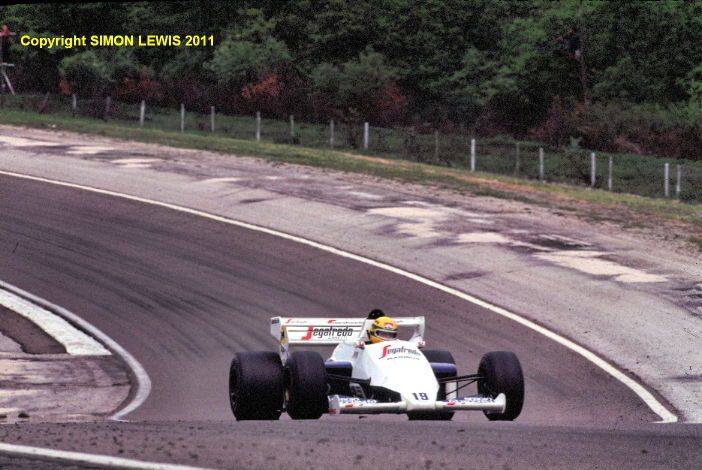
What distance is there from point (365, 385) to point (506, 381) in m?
1.83

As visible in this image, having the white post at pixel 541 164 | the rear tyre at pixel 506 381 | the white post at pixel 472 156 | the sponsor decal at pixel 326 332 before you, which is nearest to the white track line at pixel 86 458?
the rear tyre at pixel 506 381

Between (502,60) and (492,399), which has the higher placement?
(502,60)

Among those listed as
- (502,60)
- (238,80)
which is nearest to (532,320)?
(502,60)

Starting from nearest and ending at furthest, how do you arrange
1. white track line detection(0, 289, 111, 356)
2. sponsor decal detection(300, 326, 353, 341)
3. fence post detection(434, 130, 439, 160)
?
sponsor decal detection(300, 326, 353, 341) → white track line detection(0, 289, 111, 356) → fence post detection(434, 130, 439, 160)

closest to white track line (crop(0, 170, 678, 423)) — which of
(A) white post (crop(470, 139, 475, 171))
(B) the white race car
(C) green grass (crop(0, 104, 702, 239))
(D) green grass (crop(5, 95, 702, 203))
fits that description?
(B) the white race car

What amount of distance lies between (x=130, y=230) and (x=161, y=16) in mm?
31269

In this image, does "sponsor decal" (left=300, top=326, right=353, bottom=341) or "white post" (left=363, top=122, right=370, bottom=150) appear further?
"white post" (left=363, top=122, right=370, bottom=150)

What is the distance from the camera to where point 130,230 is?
1357 inches

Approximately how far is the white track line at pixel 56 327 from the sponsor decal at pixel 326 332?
6950 millimetres

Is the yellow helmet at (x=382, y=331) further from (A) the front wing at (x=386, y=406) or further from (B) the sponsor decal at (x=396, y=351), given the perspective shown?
(A) the front wing at (x=386, y=406)

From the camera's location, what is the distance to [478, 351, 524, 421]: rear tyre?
1641 cm

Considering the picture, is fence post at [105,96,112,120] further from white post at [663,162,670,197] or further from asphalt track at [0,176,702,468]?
white post at [663,162,670,197]

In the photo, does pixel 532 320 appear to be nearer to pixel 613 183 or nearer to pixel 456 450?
pixel 456 450

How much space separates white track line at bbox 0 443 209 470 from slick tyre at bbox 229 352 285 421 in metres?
4.32
